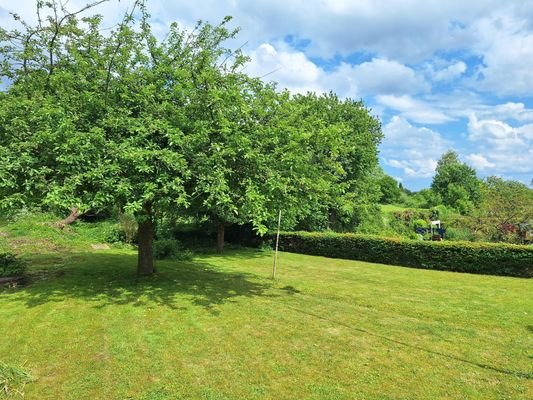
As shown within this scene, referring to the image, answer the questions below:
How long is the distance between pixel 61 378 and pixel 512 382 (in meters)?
5.80

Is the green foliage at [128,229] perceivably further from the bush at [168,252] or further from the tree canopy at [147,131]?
the tree canopy at [147,131]

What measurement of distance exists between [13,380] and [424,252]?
592 inches

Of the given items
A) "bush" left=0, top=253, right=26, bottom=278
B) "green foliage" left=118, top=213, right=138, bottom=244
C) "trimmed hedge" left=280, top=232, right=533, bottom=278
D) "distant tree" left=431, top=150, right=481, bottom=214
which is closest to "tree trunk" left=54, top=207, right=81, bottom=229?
"green foliage" left=118, top=213, right=138, bottom=244

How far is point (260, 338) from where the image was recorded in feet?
20.8

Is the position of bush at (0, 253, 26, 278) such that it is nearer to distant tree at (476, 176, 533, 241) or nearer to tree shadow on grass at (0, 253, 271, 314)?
tree shadow on grass at (0, 253, 271, 314)

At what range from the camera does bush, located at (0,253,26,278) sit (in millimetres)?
10328

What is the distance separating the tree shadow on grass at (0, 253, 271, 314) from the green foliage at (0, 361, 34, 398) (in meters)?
3.31

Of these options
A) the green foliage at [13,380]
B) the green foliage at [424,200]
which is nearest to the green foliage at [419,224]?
the green foliage at [424,200]

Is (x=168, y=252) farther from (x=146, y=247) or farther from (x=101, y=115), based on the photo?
(x=101, y=115)

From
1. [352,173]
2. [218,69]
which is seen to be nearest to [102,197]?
[218,69]

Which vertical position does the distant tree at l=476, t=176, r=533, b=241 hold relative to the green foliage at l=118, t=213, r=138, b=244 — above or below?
above

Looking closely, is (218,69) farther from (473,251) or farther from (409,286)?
(473,251)

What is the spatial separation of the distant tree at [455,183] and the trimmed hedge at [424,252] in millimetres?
38297

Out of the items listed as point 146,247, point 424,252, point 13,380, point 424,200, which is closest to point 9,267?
point 146,247
